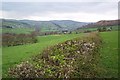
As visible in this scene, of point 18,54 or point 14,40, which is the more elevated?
point 14,40

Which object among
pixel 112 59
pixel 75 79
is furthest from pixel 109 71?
pixel 112 59

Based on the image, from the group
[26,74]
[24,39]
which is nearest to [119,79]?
[26,74]

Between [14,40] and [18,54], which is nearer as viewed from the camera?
[18,54]

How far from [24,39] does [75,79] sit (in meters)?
48.9

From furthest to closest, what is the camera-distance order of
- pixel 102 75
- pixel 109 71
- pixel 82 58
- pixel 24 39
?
pixel 24 39
pixel 82 58
pixel 109 71
pixel 102 75

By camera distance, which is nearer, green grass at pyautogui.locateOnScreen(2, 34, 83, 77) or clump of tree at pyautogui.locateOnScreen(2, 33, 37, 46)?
green grass at pyautogui.locateOnScreen(2, 34, 83, 77)

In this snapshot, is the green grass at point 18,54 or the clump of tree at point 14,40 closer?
the green grass at point 18,54

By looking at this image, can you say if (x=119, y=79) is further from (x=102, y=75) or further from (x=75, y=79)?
(x=75, y=79)

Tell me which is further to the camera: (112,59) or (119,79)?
(112,59)

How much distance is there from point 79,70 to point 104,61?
170 inches

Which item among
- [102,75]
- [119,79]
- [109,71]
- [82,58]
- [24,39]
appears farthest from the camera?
[24,39]

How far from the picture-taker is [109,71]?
17375 mm

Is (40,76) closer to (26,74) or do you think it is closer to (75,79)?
(26,74)

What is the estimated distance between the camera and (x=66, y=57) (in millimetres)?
22062
